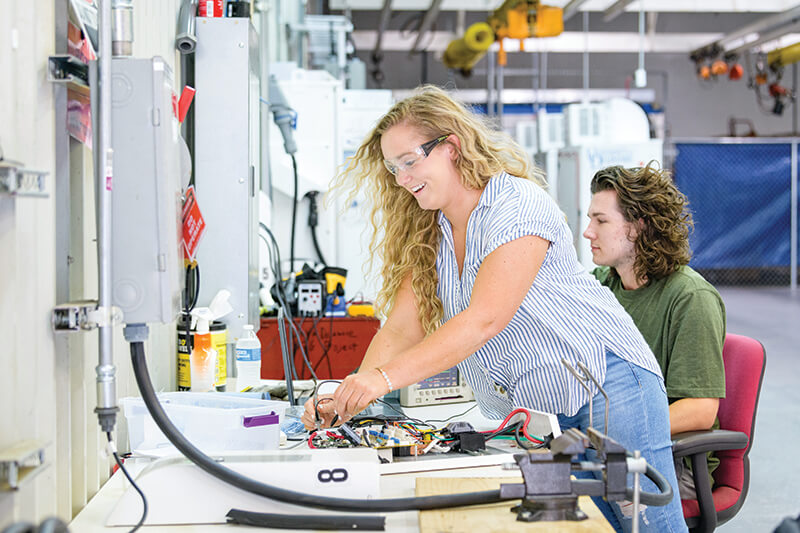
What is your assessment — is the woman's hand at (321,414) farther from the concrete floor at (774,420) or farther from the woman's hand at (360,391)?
the concrete floor at (774,420)

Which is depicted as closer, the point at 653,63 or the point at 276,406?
the point at 276,406

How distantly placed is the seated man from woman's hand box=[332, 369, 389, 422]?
2.69 feet

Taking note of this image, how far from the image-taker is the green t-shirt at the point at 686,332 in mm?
1781

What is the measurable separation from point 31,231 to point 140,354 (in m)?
0.22

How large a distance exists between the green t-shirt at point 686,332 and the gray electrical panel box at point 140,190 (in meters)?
1.29

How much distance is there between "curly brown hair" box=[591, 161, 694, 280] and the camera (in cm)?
194

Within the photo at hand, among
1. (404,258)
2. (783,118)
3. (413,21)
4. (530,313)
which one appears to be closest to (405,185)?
(404,258)

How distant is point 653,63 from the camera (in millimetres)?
11359

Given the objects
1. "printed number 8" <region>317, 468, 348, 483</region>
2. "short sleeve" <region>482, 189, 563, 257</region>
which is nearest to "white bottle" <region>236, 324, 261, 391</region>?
"short sleeve" <region>482, 189, 563, 257</region>

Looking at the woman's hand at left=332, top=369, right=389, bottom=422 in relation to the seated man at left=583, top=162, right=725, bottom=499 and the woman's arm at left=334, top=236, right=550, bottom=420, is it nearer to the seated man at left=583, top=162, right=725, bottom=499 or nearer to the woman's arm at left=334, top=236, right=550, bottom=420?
the woman's arm at left=334, top=236, right=550, bottom=420

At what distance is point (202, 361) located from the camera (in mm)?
1784

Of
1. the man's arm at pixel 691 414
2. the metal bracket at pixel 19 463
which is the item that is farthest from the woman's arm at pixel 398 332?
the metal bracket at pixel 19 463

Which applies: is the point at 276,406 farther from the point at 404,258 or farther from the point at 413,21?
the point at 413,21

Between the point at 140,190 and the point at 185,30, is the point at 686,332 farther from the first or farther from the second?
the point at 185,30
